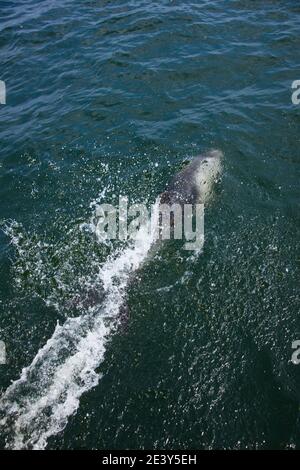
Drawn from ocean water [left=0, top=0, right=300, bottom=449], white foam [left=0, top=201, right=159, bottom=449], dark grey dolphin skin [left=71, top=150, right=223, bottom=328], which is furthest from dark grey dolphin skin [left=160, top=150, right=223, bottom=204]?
white foam [left=0, top=201, right=159, bottom=449]

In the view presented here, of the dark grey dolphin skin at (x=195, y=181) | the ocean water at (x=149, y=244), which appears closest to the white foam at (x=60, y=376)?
the ocean water at (x=149, y=244)

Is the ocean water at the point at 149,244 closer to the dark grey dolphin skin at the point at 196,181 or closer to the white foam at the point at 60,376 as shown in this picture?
the white foam at the point at 60,376

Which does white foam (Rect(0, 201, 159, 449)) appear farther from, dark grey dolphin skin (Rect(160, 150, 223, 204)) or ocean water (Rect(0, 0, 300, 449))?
dark grey dolphin skin (Rect(160, 150, 223, 204))

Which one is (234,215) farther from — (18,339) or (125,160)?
(18,339)

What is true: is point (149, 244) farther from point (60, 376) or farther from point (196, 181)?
point (60, 376)

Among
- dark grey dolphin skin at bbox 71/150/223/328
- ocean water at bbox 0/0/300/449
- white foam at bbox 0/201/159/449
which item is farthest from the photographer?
dark grey dolphin skin at bbox 71/150/223/328

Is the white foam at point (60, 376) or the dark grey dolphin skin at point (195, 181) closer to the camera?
the white foam at point (60, 376)
